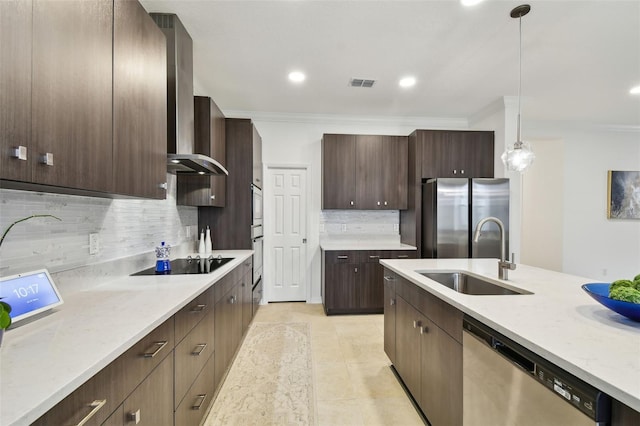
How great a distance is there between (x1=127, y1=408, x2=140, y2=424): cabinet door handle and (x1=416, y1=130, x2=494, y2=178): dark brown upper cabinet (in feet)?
12.5

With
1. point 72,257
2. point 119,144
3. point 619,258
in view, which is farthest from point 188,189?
point 619,258

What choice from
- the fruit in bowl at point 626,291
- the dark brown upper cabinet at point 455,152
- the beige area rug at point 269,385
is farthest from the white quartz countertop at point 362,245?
the fruit in bowl at point 626,291

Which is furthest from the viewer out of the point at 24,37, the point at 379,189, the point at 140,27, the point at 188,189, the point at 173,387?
the point at 379,189

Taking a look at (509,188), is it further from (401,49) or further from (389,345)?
(389,345)

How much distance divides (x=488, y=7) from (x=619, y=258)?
525 centimetres

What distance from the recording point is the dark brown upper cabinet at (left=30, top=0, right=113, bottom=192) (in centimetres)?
91

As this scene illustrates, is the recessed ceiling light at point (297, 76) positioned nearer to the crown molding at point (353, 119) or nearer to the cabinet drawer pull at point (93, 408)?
the crown molding at point (353, 119)

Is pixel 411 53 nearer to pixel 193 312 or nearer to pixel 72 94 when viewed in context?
pixel 72 94

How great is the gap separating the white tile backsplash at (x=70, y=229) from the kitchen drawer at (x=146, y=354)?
2.19ft

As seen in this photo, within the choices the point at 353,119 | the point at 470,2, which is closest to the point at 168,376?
the point at 470,2

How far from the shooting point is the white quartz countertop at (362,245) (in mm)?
3873

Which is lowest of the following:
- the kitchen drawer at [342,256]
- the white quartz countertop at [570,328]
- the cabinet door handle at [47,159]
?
the kitchen drawer at [342,256]

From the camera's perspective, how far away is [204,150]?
2.80m

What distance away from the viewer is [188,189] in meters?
2.88
